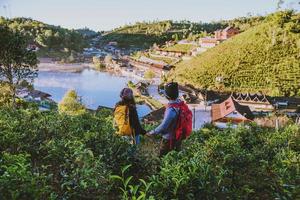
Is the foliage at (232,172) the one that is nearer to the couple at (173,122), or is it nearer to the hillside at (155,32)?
the couple at (173,122)

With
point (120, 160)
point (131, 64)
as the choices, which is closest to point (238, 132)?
point (120, 160)

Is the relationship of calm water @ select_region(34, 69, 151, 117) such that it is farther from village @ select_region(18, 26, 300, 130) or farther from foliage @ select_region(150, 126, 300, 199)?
foliage @ select_region(150, 126, 300, 199)

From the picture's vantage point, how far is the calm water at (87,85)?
236 ft

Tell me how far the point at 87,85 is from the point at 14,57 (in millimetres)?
65268

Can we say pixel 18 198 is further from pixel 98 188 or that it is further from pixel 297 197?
pixel 297 197

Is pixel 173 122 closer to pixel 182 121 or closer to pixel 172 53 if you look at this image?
pixel 182 121

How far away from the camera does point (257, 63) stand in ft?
237

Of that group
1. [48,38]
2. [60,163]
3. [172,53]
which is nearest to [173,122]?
[60,163]

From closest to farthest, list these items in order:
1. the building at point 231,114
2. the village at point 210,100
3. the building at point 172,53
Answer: the building at point 231,114 → the village at point 210,100 → the building at point 172,53

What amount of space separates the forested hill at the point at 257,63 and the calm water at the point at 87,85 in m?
14.1

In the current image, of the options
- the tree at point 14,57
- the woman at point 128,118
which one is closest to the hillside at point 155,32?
the tree at point 14,57

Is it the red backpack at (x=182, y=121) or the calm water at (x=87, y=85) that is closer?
the red backpack at (x=182, y=121)

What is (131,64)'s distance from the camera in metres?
121

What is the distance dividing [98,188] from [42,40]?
444ft
